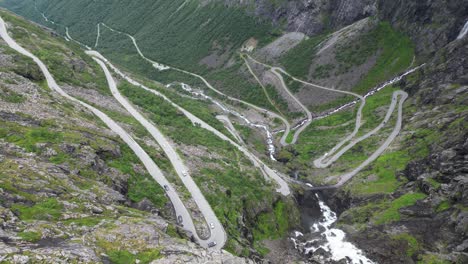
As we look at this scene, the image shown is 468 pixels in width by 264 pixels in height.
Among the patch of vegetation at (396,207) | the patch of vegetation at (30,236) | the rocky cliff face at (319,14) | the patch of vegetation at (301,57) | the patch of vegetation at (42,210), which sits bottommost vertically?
the patch of vegetation at (396,207)

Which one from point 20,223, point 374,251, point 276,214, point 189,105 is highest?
point 189,105

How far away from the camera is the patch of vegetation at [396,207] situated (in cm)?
7662

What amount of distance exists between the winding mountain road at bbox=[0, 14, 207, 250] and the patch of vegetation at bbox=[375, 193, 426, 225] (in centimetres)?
3998

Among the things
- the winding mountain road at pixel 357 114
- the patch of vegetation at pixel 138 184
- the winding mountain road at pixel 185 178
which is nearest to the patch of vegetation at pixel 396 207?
the winding mountain road at pixel 357 114

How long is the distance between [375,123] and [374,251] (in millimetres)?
61961

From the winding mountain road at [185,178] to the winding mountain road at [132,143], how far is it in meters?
2.00

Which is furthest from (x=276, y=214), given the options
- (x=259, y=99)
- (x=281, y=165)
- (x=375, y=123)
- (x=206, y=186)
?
(x=259, y=99)

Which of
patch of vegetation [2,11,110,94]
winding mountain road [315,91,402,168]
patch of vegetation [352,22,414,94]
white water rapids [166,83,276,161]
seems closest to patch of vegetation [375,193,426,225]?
winding mountain road [315,91,402,168]

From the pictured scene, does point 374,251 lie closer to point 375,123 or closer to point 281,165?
point 281,165

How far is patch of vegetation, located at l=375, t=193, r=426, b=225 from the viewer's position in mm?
76625

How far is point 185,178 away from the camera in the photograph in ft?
242

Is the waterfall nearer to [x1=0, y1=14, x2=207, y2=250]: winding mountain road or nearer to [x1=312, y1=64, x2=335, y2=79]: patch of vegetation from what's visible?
[x1=312, y1=64, x2=335, y2=79]: patch of vegetation

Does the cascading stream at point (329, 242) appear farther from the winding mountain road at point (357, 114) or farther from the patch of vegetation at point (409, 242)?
the winding mountain road at point (357, 114)

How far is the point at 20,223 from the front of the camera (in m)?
36.9
